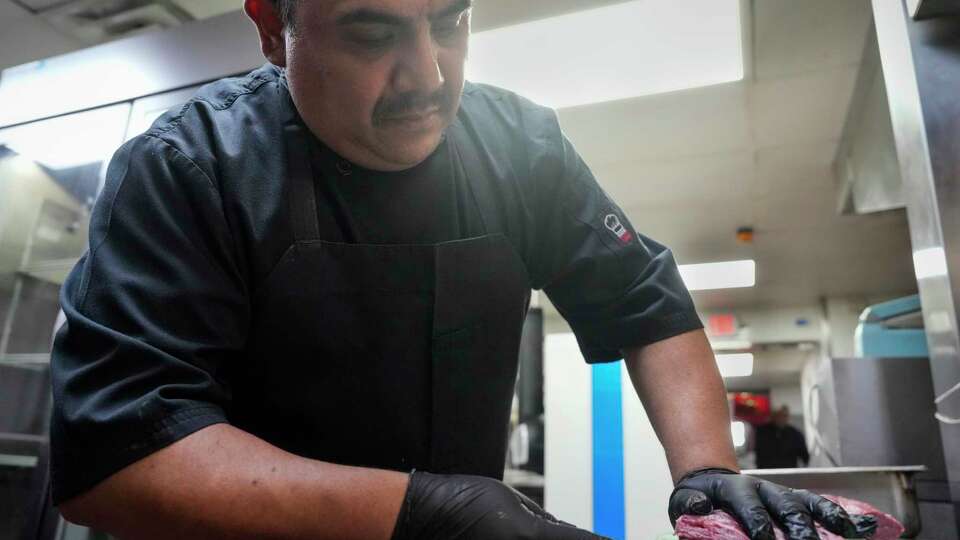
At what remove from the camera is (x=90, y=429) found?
667mm

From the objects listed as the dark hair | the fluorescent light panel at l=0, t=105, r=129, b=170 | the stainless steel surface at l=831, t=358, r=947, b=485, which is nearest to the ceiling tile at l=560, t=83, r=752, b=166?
the stainless steel surface at l=831, t=358, r=947, b=485

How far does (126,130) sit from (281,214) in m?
1.63

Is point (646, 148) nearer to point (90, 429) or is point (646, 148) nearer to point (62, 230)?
point (62, 230)

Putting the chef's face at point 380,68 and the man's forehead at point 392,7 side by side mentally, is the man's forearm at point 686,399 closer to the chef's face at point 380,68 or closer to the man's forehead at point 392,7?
the chef's face at point 380,68

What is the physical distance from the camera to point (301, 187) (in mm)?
930

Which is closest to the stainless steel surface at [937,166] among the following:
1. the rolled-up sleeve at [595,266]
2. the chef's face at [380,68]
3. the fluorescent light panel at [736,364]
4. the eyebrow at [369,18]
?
the rolled-up sleeve at [595,266]

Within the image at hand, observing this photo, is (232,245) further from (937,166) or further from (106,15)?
(106,15)

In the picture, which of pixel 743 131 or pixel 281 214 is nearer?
pixel 281 214

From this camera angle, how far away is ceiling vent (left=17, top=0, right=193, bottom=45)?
284 cm

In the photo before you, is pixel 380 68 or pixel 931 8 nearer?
pixel 380 68

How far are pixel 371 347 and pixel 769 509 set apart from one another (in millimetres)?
537

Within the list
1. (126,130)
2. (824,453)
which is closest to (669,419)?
(126,130)

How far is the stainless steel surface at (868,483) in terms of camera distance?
1699mm

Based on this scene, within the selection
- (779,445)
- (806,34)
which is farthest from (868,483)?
(779,445)
